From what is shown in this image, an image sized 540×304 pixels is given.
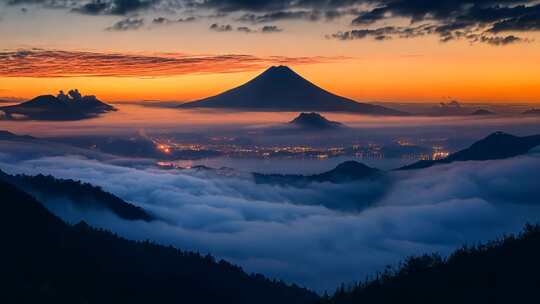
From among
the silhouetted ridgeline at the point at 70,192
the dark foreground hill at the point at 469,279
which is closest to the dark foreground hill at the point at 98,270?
the dark foreground hill at the point at 469,279

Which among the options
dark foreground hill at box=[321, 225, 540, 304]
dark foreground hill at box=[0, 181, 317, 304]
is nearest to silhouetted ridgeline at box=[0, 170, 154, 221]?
dark foreground hill at box=[0, 181, 317, 304]

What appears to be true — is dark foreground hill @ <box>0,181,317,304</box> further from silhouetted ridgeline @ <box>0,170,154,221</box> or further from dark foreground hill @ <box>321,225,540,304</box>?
silhouetted ridgeline @ <box>0,170,154,221</box>

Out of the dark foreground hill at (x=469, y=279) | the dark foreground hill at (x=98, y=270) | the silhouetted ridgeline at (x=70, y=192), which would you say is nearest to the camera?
the dark foreground hill at (x=469, y=279)

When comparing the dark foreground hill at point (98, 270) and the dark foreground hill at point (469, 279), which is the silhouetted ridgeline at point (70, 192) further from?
the dark foreground hill at point (469, 279)

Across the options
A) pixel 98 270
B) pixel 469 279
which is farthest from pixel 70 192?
pixel 469 279

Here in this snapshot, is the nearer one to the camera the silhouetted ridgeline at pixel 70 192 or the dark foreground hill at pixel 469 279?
the dark foreground hill at pixel 469 279

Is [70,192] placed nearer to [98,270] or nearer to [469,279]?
[98,270]

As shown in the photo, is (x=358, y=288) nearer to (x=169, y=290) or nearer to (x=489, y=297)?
(x=489, y=297)
